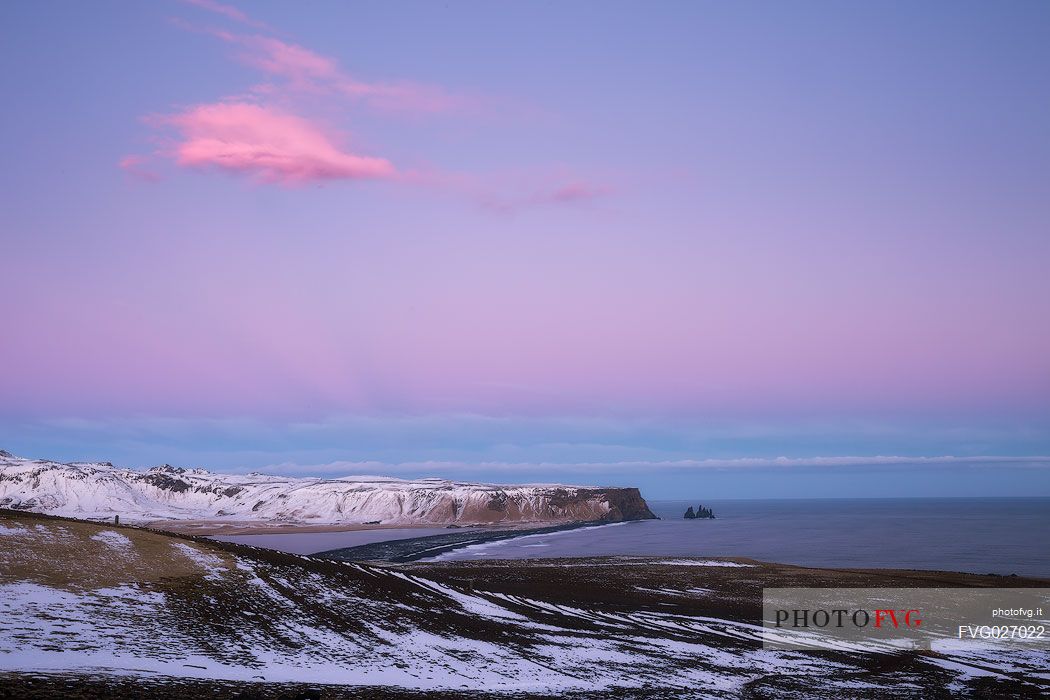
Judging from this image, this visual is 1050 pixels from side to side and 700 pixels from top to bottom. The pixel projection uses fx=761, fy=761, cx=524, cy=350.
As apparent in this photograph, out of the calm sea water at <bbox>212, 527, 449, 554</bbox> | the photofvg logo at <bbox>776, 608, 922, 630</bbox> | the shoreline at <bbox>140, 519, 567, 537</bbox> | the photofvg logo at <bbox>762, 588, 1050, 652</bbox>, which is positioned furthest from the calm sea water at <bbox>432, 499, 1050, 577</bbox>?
the photofvg logo at <bbox>776, 608, 922, 630</bbox>

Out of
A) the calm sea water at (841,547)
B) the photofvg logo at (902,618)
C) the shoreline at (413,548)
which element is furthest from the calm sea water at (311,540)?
the photofvg logo at (902,618)

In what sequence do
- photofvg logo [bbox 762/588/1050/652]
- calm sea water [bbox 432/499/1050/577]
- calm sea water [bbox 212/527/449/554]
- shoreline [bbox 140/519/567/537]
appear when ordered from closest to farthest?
photofvg logo [bbox 762/588/1050/652], calm sea water [bbox 432/499/1050/577], calm sea water [bbox 212/527/449/554], shoreline [bbox 140/519/567/537]

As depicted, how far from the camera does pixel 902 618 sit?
147 feet

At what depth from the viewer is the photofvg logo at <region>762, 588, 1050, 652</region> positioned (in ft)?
125

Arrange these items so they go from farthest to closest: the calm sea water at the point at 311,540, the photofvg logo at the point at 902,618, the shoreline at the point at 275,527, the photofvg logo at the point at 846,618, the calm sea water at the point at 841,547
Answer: the shoreline at the point at 275,527, the calm sea water at the point at 311,540, the calm sea water at the point at 841,547, the photofvg logo at the point at 846,618, the photofvg logo at the point at 902,618

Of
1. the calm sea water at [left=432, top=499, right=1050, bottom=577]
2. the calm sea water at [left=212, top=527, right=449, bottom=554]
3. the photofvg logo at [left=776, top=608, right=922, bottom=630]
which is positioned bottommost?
the calm sea water at [left=212, top=527, right=449, bottom=554]

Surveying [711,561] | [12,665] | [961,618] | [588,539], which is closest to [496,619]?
[12,665]

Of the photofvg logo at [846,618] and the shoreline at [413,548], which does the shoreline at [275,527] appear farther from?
the photofvg logo at [846,618]

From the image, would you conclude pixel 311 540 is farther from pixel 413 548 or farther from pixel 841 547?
pixel 841 547

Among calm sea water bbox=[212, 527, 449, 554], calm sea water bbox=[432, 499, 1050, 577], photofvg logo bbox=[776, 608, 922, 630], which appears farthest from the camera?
calm sea water bbox=[212, 527, 449, 554]

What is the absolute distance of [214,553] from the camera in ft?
138

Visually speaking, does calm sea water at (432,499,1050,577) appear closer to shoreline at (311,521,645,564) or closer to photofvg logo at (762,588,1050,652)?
shoreline at (311,521,645,564)

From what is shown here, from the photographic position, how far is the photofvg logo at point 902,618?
38188 millimetres

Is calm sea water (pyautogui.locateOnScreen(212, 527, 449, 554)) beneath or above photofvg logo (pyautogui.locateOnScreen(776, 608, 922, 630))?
beneath
